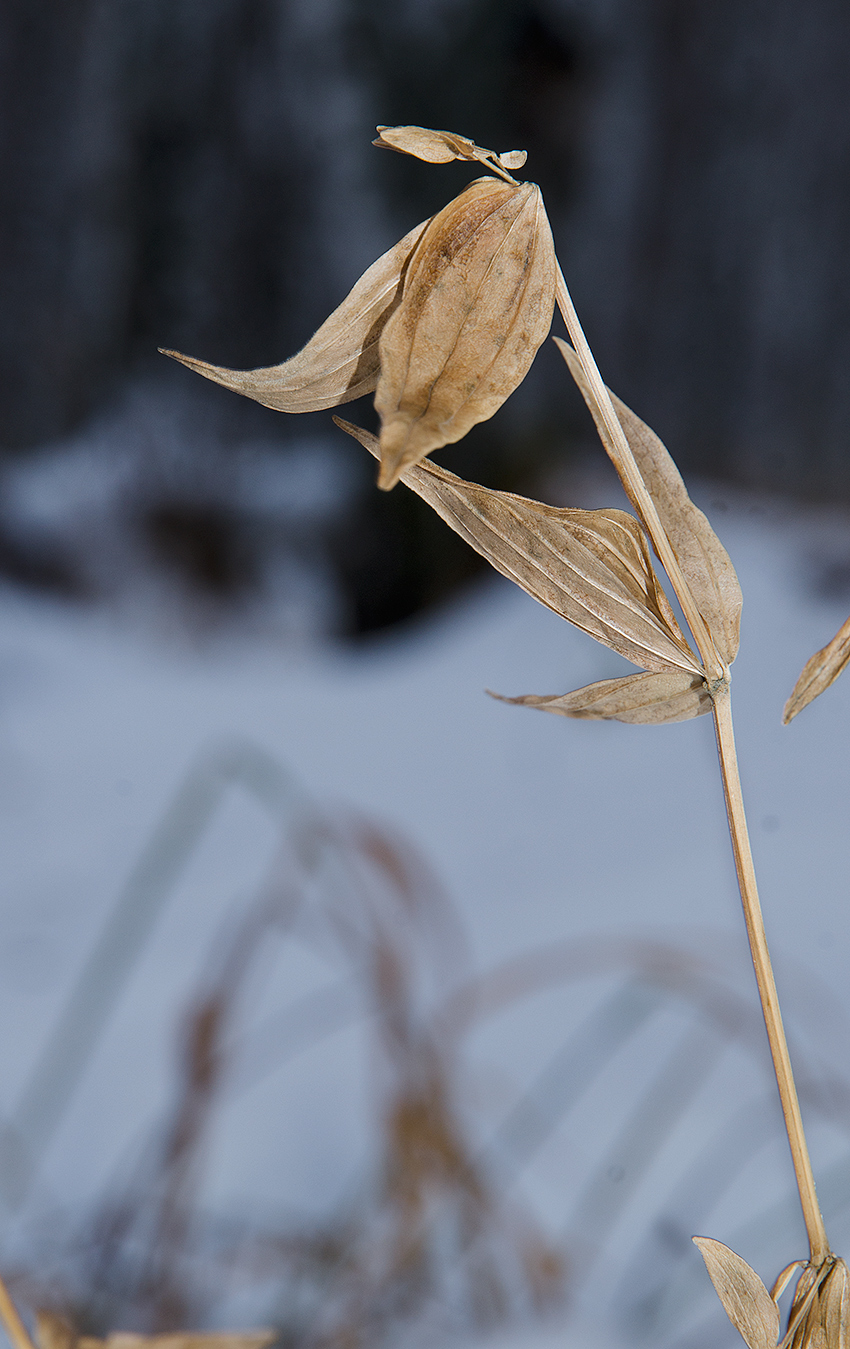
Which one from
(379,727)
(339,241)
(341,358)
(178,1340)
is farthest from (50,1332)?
(339,241)

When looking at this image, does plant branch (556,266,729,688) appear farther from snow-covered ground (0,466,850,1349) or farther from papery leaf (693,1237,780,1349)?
snow-covered ground (0,466,850,1349)

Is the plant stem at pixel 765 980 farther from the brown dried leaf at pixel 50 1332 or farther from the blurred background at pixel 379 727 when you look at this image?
the blurred background at pixel 379 727

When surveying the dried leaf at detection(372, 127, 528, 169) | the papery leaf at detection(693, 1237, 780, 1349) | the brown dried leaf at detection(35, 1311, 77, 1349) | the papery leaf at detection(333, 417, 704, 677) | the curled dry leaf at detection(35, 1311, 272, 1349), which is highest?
the dried leaf at detection(372, 127, 528, 169)

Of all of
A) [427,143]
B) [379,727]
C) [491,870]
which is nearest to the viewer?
[427,143]

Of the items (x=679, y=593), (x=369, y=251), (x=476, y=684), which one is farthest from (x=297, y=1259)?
Answer: (x=369, y=251)

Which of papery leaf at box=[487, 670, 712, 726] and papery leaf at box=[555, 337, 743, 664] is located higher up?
papery leaf at box=[555, 337, 743, 664]

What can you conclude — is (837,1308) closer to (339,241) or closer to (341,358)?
(341,358)

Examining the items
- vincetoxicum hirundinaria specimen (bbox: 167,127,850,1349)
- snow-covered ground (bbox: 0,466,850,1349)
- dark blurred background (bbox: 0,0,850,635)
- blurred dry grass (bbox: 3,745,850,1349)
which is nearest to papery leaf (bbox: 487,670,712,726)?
vincetoxicum hirundinaria specimen (bbox: 167,127,850,1349)

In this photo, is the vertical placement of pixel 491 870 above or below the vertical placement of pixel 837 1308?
below
